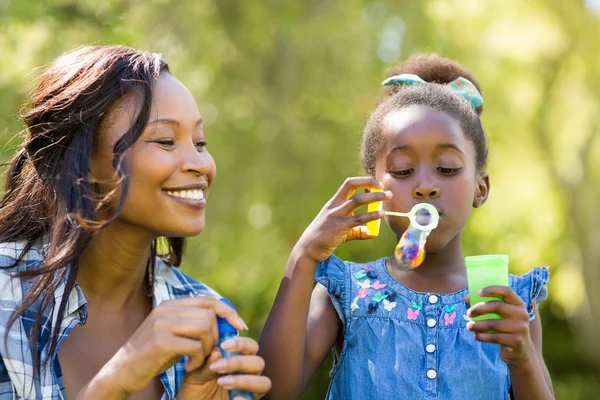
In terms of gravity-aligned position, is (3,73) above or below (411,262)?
above

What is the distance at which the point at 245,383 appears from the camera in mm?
2246

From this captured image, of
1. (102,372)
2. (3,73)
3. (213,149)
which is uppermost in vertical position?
(213,149)

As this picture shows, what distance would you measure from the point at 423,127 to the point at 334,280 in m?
0.64

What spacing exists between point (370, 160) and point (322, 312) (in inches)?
24.6

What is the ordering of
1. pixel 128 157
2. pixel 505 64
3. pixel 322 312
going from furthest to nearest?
Result: pixel 505 64, pixel 322 312, pixel 128 157

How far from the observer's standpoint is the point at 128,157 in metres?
2.57

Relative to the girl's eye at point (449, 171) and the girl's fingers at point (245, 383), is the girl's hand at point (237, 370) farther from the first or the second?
the girl's eye at point (449, 171)

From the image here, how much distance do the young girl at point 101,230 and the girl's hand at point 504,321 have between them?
27.6 inches

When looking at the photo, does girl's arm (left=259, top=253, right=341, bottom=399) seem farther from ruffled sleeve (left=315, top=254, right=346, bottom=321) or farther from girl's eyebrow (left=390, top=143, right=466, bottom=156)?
girl's eyebrow (left=390, top=143, right=466, bottom=156)

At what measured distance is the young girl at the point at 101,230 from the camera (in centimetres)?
227

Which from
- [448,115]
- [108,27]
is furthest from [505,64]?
[448,115]

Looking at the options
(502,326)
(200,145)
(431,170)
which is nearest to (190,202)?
(200,145)

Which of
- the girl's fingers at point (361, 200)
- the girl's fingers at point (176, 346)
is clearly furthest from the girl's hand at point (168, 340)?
the girl's fingers at point (361, 200)

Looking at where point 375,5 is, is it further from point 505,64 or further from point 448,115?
point 448,115
